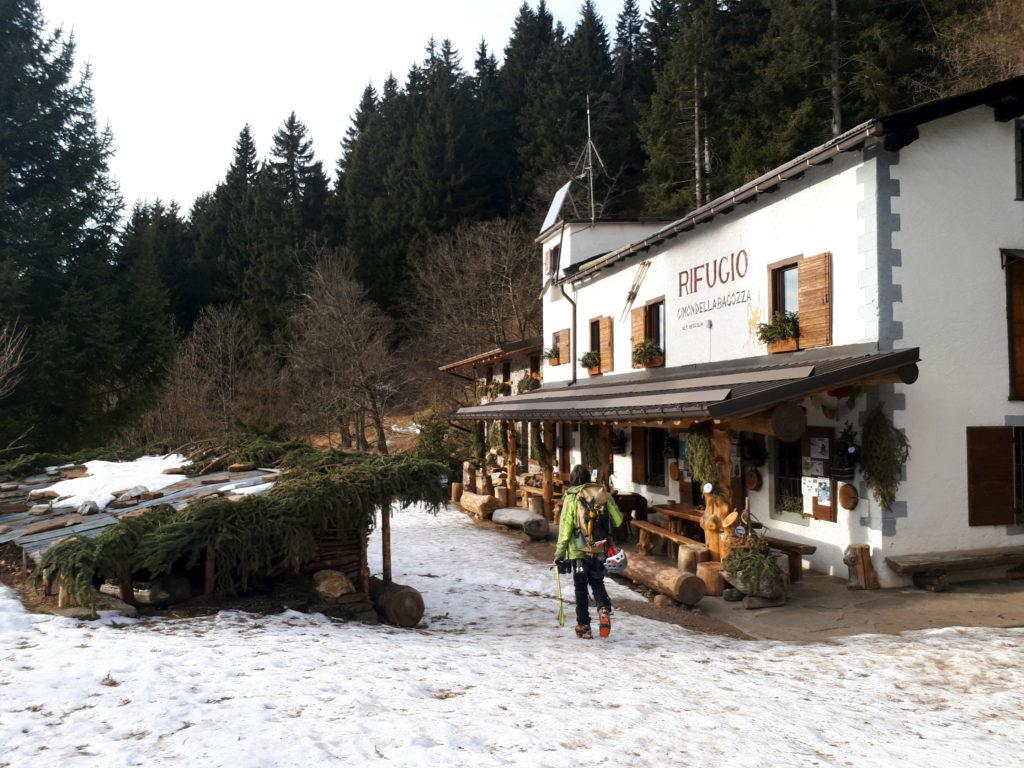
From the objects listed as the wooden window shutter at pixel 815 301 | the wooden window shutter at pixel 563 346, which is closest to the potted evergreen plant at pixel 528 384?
the wooden window shutter at pixel 563 346

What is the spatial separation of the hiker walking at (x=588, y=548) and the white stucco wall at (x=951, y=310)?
4304mm

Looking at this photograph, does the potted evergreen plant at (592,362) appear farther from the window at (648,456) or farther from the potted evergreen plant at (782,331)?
the potted evergreen plant at (782,331)

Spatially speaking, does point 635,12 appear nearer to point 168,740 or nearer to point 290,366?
point 290,366

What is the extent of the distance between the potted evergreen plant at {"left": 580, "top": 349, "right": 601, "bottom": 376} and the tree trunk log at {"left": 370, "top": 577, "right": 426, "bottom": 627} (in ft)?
34.9

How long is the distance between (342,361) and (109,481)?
2176cm

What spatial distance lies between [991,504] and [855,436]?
6.96 feet

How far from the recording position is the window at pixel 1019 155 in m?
10.5

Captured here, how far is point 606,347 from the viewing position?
18.3 meters

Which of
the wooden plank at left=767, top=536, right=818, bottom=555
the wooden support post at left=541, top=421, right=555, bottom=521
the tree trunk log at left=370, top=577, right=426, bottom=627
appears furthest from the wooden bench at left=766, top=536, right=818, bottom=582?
the wooden support post at left=541, top=421, right=555, bottom=521

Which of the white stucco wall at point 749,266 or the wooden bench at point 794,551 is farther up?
the white stucco wall at point 749,266

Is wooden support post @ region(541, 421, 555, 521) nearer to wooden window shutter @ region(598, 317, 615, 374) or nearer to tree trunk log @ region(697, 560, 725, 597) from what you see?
wooden window shutter @ region(598, 317, 615, 374)

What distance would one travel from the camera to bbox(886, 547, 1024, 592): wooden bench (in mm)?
9414

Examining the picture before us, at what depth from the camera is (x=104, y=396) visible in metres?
19.7

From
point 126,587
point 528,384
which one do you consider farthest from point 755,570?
point 528,384
